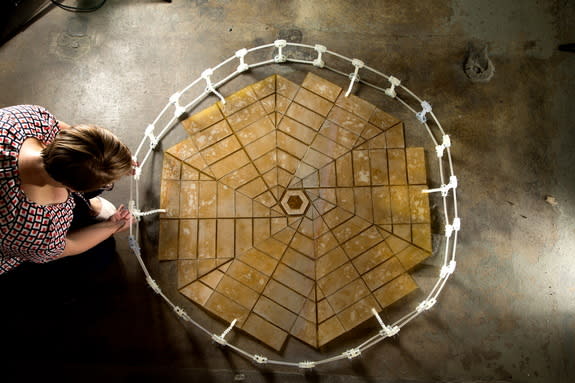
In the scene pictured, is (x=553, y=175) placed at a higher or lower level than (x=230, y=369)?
higher

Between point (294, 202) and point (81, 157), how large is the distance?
1.51m

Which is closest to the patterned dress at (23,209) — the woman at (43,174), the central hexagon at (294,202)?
the woman at (43,174)

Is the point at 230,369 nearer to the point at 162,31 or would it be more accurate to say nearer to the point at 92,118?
the point at 92,118

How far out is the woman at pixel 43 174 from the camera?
1.69 meters

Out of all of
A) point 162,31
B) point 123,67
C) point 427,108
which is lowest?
point 427,108

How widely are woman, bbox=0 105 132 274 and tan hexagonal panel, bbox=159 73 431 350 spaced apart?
928mm

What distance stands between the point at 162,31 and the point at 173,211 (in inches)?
56.5

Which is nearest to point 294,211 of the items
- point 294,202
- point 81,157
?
point 294,202

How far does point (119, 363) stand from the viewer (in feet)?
8.87

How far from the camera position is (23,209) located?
5.97 ft

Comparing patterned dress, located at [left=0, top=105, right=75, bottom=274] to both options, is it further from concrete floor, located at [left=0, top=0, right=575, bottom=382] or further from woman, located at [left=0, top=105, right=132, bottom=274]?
concrete floor, located at [left=0, top=0, right=575, bottom=382]

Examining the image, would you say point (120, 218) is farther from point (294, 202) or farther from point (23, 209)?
point (294, 202)

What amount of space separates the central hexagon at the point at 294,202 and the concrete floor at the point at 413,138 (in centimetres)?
88

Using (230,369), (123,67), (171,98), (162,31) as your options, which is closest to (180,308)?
(230,369)
